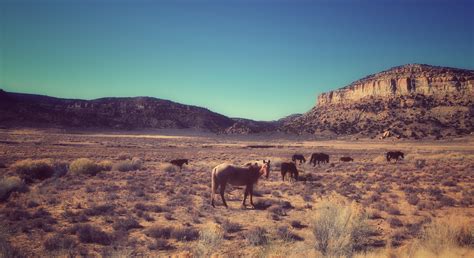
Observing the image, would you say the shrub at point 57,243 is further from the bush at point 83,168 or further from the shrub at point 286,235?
the bush at point 83,168

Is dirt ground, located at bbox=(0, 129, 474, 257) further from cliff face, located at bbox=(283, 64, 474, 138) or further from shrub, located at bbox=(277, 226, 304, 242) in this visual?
cliff face, located at bbox=(283, 64, 474, 138)

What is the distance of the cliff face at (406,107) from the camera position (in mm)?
75812

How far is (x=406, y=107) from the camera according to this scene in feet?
291

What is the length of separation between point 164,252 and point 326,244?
142 inches

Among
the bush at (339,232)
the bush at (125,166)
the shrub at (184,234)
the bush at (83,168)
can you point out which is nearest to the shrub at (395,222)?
the bush at (339,232)

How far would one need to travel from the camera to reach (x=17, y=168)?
17.4 meters

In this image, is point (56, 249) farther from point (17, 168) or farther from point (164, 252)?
point (17, 168)

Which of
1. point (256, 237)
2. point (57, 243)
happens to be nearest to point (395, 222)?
point (256, 237)

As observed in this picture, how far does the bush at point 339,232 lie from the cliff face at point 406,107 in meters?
75.5

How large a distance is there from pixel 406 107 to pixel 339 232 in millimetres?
95544

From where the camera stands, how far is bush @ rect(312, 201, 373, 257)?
6.17 m

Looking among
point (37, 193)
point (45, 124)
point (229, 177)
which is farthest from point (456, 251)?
point (45, 124)

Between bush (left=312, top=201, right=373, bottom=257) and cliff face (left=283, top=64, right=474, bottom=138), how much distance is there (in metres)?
75.5

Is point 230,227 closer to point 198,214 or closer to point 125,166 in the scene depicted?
point 198,214
